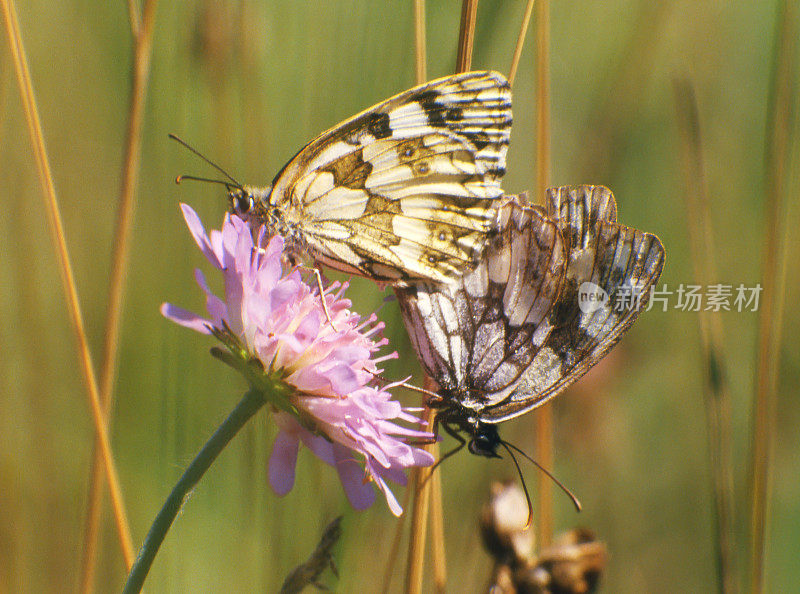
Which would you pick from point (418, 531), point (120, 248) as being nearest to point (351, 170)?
point (120, 248)

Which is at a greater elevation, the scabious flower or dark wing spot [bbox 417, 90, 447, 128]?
dark wing spot [bbox 417, 90, 447, 128]

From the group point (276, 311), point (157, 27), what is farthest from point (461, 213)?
point (157, 27)

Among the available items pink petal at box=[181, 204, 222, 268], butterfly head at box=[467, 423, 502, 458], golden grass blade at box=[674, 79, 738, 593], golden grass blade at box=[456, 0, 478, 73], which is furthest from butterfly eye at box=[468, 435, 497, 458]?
golden grass blade at box=[456, 0, 478, 73]

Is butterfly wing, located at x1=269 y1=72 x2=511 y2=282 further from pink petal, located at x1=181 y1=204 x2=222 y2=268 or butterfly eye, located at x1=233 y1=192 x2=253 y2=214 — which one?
pink petal, located at x1=181 y1=204 x2=222 y2=268

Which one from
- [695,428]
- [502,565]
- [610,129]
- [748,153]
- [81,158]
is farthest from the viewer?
[748,153]

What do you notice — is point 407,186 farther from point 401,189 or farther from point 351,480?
point 351,480

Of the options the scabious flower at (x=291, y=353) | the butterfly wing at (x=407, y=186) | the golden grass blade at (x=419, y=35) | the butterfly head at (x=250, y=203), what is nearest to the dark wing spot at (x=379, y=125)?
the butterfly wing at (x=407, y=186)

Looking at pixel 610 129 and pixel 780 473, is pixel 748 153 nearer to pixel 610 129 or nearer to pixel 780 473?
pixel 610 129
